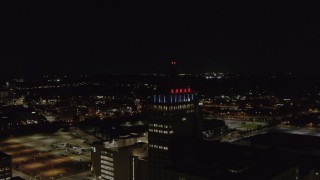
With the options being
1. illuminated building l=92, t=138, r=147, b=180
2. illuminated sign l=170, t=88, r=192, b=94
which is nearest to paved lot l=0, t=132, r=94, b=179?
illuminated building l=92, t=138, r=147, b=180

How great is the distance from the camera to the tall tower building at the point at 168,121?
209 ft

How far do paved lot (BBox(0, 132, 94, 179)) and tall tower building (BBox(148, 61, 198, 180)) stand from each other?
2657cm

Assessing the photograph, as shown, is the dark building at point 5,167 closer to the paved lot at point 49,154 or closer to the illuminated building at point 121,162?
the paved lot at point 49,154

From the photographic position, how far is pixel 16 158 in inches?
3932

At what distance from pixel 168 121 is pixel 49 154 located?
5346 cm

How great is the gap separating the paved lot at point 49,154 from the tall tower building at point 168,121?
2657 centimetres

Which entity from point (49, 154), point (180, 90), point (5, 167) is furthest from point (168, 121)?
point (49, 154)

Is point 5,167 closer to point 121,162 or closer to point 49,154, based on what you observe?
point 121,162

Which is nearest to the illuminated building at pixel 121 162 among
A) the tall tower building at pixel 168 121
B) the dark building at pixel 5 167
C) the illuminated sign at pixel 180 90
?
the tall tower building at pixel 168 121

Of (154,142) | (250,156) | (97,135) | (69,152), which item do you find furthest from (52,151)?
(250,156)

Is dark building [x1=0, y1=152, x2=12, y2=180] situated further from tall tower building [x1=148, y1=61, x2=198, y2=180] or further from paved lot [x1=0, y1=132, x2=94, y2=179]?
tall tower building [x1=148, y1=61, x2=198, y2=180]

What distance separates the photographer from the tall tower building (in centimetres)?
6381

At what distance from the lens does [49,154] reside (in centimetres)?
10512

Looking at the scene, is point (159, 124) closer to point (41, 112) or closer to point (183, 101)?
point (183, 101)
